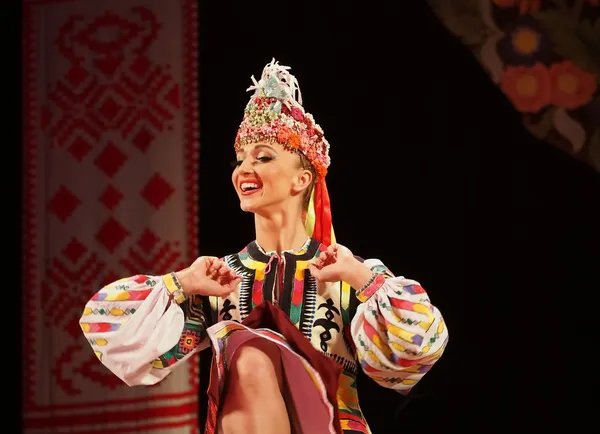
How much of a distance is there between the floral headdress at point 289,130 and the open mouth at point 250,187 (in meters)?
0.10

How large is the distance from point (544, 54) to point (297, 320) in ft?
4.14

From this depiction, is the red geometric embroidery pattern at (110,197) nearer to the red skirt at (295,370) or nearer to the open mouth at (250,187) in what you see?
the open mouth at (250,187)

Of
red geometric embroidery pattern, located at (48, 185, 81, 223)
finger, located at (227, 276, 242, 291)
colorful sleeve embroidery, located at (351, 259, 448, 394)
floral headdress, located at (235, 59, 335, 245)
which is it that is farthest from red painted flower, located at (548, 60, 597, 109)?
red geometric embroidery pattern, located at (48, 185, 81, 223)

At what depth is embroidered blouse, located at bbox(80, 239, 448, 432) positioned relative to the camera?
5.82 ft

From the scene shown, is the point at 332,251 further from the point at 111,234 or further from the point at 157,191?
the point at 111,234

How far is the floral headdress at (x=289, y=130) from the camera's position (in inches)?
77.2

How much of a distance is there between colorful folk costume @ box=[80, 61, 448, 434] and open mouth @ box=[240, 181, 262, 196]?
10cm

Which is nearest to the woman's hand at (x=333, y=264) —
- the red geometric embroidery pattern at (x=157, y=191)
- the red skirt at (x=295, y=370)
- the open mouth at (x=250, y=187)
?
the red skirt at (x=295, y=370)

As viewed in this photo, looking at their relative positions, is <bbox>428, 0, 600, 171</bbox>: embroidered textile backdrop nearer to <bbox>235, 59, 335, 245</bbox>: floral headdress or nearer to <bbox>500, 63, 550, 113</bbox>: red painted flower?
<bbox>500, 63, 550, 113</bbox>: red painted flower

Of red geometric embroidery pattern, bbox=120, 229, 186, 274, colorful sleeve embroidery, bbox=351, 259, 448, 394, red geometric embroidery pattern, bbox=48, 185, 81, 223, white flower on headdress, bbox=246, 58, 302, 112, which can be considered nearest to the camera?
colorful sleeve embroidery, bbox=351, 259, 448, 394

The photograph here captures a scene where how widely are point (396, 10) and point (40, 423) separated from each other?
5.71 ft

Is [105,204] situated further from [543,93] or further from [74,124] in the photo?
[543,93]

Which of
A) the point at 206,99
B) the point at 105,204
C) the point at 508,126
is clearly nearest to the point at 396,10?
the point at 508,126

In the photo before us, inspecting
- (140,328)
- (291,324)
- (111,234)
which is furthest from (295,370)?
(111,234)
